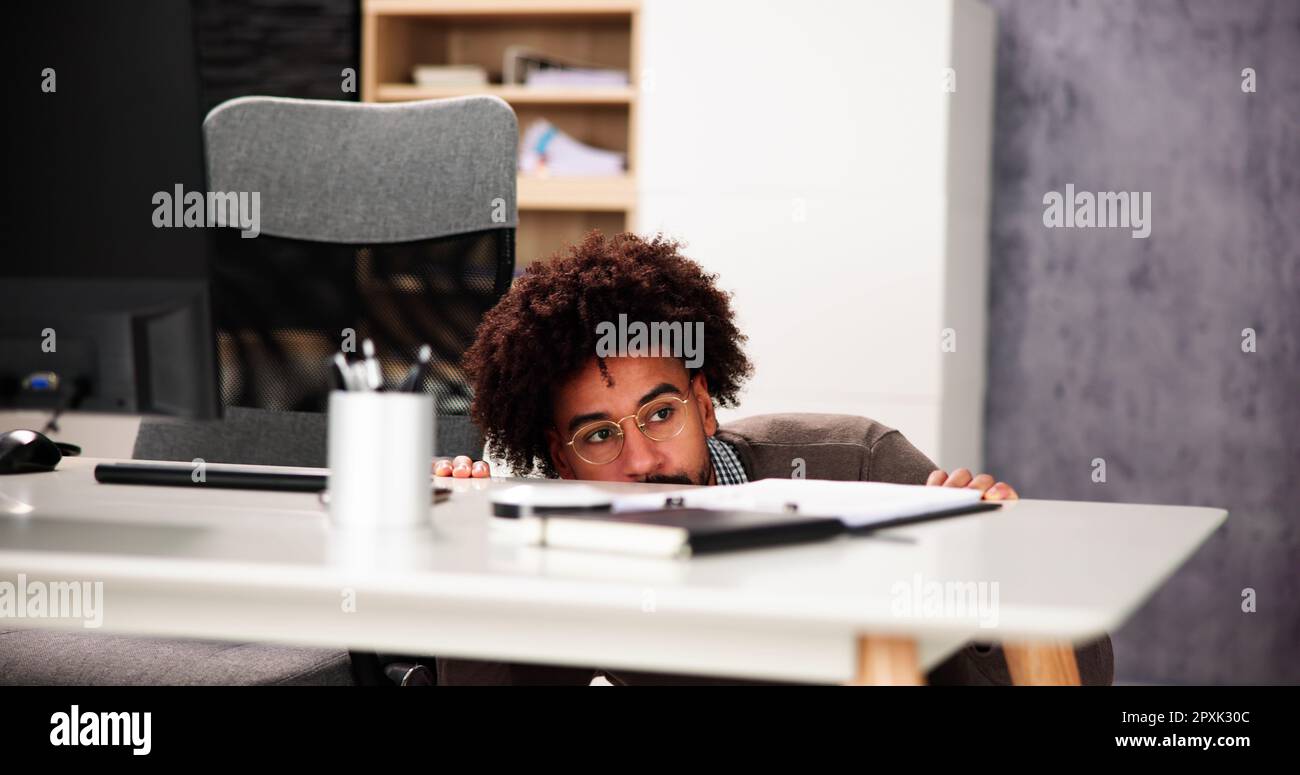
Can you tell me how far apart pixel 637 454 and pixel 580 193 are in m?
1.85

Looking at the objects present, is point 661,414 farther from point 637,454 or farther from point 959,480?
point 959,480

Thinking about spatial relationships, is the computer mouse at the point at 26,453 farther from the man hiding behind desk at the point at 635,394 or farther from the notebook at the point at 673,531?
the notebook at the point at 673,531

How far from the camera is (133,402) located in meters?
1.09

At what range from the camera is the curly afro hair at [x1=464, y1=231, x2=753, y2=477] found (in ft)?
5.95

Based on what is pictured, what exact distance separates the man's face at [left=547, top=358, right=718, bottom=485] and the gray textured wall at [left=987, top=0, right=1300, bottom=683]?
189cm

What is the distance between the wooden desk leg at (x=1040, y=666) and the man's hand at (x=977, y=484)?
0.23 metres

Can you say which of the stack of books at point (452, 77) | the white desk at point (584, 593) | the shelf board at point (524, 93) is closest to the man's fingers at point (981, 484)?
the white desk at point (584, 593)

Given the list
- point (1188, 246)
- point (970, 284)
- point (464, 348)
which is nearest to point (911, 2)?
point (970, 284)

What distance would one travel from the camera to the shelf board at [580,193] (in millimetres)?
3430

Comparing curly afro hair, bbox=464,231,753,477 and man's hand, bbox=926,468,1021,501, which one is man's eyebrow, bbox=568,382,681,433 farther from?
man's hand, bbox=926,468,1021,501

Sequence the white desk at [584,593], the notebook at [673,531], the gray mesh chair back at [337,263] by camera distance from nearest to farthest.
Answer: the white desk at [584,593], the notebook at [673,531], the gray mesh chair back at [337,263]

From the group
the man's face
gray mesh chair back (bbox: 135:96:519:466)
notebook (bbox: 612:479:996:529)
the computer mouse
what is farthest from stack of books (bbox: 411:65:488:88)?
notebook (bbox: 612:479:996:529)

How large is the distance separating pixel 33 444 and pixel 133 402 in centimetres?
40
